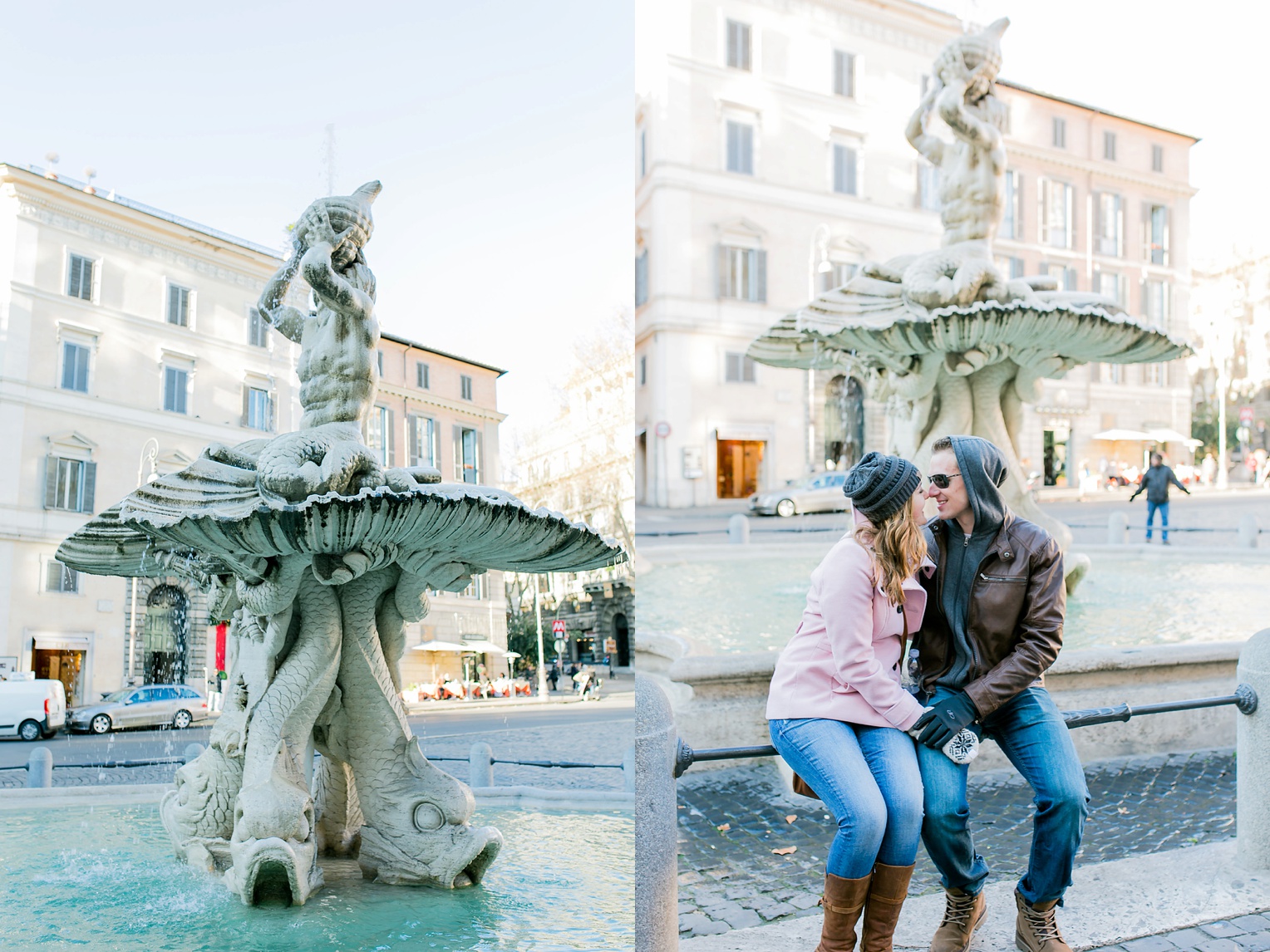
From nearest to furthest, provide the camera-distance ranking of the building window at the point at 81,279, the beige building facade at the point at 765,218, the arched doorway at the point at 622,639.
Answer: the arched doorway at the point at 622,639 → the building window at the point at 81,279 → the beige building facade at the point at 765,218

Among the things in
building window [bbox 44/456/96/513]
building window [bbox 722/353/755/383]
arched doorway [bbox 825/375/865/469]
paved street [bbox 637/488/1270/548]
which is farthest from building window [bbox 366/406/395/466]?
arched doorway [bbox 825/375/865/469]

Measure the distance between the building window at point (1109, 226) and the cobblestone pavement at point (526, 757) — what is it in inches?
1511

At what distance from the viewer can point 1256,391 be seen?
154 feet

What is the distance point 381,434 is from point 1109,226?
40.0m

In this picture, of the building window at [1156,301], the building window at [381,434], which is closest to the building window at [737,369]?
the building window at [1156,301]

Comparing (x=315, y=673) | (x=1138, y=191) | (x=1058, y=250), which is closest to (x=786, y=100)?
(x=1058, y=250)

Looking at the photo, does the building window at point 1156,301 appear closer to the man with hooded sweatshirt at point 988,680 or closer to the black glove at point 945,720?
the man with hooded sweatshirt at point 988,680

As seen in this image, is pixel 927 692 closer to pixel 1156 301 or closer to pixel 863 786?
pixel 863 786

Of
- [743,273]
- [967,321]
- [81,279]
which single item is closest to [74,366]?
[81,279]

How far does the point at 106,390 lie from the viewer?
587 centimetres

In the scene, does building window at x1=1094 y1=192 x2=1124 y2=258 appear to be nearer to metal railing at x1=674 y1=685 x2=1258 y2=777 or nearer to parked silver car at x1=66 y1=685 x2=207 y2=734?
metal railing at x1=674 y1=685 x2=1258 y2=777

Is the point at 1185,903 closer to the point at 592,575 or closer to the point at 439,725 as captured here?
the point at 592,575

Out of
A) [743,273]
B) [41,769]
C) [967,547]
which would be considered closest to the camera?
[967,547]

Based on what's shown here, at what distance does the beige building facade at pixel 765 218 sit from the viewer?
28.5 metres
